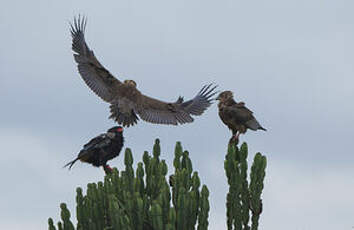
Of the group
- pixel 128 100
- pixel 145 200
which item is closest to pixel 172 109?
pixel 128 100

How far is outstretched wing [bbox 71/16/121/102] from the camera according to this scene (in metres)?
15.3

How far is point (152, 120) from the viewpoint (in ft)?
48.1

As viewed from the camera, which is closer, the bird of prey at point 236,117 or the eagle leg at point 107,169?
the eagle leg at point 107,169

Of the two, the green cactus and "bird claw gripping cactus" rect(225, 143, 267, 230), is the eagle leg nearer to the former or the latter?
the green cactus

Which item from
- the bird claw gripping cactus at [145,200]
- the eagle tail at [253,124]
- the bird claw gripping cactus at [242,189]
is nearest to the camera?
the bird claw gripping cactus at [145,200]

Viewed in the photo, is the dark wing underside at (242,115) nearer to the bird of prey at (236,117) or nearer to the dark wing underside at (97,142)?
the bird of prey at (236,117)

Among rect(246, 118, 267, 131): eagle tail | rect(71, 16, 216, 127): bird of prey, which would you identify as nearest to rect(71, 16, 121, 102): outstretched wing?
rect(71, 16, 216, 127): bird of prey

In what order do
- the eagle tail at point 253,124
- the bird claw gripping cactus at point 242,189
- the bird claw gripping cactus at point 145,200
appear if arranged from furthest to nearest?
the eagle tail at point 253,124
the bird claw gripping cactus at point 242,189
the bird claw gripping cactus at point 145,200

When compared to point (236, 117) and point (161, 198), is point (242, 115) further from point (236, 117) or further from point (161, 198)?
point (161, 198)

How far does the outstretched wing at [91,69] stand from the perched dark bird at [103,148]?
1.79 m

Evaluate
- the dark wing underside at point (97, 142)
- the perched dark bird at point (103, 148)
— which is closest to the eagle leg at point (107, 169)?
the perched dark bird at point (103, 148)

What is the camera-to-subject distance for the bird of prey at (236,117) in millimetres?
13531

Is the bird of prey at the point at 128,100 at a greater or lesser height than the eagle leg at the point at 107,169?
greater

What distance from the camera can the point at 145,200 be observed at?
12.2m
